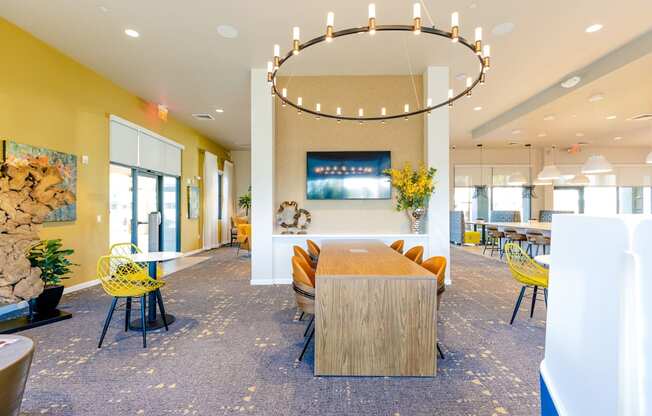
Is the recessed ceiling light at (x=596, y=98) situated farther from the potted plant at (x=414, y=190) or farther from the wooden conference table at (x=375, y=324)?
the wooden conference table at (x=375, y=324)

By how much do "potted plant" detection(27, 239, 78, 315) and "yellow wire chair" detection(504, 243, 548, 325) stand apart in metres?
4.93

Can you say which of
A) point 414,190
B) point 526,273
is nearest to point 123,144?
point 414,190

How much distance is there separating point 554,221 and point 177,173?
839 cm

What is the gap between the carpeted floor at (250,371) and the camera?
1.98 meters

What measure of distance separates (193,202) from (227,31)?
5.63m

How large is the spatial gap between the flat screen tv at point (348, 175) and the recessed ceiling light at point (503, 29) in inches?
87.6

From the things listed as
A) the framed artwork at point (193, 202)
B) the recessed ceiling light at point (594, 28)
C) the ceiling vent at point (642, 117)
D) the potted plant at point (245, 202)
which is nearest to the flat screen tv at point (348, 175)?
the recessed ceiling light at point (594, 28)

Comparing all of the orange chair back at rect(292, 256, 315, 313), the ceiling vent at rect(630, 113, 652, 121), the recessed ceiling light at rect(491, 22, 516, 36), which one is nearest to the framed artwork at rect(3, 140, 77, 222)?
the orange chair back at rect(292, 256, 315, 313)

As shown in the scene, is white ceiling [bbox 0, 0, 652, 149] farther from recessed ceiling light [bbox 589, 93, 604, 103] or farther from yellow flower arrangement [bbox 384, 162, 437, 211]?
yellow flower arrangement [bbox 384, 162, 437, 211]

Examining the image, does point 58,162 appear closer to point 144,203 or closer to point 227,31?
point 144,203

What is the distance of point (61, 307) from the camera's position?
3.95 metres

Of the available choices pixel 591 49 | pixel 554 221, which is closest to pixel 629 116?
pixel 591 49

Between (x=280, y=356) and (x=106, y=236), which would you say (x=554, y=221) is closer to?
(x=280, y=356)

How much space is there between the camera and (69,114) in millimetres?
4742
